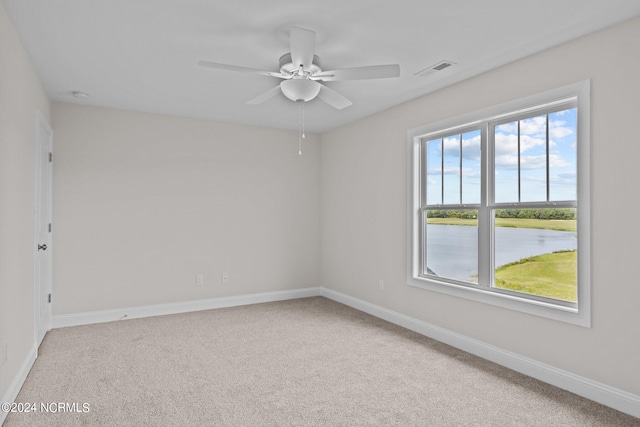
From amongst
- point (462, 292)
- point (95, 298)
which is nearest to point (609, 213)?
point (462, 292)

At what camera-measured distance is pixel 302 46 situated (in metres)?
2.44

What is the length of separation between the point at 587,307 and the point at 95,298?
15.6 ft

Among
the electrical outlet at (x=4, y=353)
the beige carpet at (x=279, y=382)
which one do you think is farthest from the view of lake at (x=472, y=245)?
the electrical outlet at (x=4, y=353)

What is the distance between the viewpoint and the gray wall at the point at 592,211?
2.46m

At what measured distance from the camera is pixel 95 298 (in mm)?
4434

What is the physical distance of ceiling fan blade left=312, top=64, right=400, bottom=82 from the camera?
8.26 feet

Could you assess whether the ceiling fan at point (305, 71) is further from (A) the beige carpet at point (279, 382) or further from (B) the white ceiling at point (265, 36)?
(A) the beige carpet at point (279, 382)

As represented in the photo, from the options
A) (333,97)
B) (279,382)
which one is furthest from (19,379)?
(333,97)

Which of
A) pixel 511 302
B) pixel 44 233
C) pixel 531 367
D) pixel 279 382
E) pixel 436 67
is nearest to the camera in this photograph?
pixel 279 382

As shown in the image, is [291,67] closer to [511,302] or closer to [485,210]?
[485,210]

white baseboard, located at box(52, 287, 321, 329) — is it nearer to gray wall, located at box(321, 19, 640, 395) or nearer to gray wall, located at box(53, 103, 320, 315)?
gray wall, located at box(53, 103, 320, 315)

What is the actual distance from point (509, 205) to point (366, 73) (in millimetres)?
1716

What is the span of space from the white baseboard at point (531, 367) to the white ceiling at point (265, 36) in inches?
93.6

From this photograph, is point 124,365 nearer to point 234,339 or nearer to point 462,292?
point 234,339
